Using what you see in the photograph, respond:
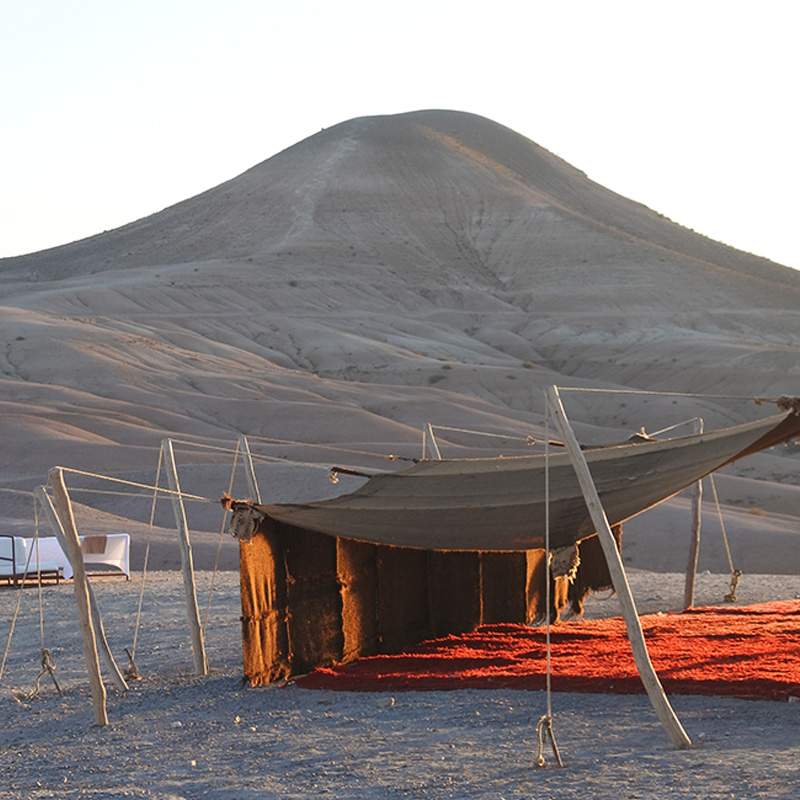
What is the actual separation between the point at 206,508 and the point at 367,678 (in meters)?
17.6

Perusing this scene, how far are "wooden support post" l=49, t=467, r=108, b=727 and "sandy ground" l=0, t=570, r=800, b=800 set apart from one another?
24 cm

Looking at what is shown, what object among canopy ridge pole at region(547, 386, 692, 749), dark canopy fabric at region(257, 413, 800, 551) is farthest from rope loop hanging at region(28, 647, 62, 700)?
canopy ridge pole at region(547, 386, 692, 749)

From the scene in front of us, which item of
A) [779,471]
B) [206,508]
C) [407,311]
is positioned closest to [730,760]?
[206,508]

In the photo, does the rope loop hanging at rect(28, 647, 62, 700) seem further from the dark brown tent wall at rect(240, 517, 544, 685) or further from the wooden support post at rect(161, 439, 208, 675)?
the dark brown tent wall at rect(240, 517, 544, 685)

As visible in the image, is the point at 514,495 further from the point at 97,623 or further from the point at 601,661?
the point at 97,623

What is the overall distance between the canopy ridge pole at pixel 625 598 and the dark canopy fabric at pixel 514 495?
1.35 meters

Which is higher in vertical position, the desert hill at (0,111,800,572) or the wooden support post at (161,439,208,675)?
the desert hill at (0,111,800,572)

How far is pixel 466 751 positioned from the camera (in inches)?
329

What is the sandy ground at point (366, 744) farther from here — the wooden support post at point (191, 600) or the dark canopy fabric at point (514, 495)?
the dark canopy fabric at point (514, 495)

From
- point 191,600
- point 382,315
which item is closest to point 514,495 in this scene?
point 191,600

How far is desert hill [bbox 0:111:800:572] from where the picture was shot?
40656mm

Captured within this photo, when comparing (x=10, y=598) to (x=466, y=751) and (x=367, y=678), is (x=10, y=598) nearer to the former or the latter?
(x=367, y=678)

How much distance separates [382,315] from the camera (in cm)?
7469

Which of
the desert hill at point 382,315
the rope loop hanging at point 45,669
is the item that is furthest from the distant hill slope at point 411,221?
the rope loop hanging at point 45,669
